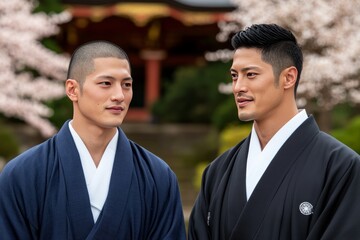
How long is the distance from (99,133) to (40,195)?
16.9 inches

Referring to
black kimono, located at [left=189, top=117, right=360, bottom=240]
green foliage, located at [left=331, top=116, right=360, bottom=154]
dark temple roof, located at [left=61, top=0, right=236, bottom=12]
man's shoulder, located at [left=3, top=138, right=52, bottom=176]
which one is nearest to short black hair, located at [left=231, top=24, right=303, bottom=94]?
black kimono, located at [left=189, top=117, right=360, bottom=240]

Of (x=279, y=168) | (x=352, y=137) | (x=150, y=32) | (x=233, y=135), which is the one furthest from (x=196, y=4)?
(x=279, y=168)

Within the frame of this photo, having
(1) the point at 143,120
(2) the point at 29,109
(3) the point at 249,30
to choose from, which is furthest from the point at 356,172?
(1) the point at 143,120

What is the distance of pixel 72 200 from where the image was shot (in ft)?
13.5

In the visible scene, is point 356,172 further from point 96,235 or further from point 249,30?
point 96,235

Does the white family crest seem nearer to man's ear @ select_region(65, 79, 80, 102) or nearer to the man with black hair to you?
the man with black hair

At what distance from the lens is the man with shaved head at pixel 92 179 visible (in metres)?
4.11

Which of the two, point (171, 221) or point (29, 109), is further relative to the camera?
point (29, 109)

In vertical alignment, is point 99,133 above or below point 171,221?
above

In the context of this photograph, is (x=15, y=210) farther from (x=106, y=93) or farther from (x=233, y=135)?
(x=233, y=135)

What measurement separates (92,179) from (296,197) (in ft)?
3.33

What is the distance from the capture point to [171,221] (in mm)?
4316

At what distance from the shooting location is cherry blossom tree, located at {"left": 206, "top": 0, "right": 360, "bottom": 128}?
13.3m

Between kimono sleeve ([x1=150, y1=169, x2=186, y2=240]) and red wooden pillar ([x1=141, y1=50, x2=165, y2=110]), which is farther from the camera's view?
red wooden pillar ([x1=141, y1=50, x2=165, y2=110])
